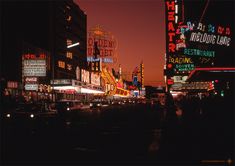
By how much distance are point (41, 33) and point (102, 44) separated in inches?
993

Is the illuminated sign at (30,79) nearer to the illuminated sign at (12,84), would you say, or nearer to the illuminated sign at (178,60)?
the illuminated sign at (12,84)

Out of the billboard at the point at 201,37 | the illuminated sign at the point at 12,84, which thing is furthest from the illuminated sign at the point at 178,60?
the illuminated sign at the point at 12,84

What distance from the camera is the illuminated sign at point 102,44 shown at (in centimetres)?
10038

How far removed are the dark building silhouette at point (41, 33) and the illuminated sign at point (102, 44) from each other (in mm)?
3917

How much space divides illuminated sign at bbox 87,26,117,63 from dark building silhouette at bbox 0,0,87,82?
3.92m

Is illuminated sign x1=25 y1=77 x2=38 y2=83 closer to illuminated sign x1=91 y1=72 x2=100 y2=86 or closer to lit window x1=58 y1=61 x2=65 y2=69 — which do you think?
illuminated sign x1=91 y1=72 x2=100 y2=86

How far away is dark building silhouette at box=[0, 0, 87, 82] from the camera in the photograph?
57.7m

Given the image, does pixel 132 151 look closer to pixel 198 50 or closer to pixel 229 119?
pixel 229 119

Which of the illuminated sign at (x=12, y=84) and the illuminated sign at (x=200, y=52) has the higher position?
the illuminated sign at (x=200, y=52)

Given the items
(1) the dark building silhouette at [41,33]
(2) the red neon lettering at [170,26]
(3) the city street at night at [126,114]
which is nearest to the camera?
(3) the city street at night at [126,114]

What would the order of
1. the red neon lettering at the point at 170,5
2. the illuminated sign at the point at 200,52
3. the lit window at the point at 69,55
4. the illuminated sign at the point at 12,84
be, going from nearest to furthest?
the illuminated sign at the point at 200,52, the red neon lettering at the point at 170,5, the illuminated sign at the point at 12,84, the lit window at the point at 69,55

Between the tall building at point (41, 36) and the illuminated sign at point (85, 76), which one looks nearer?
the tall building at point (41, 36)

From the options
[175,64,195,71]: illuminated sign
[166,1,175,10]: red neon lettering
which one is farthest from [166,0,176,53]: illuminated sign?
[175,64,195,71]: illuminated sign

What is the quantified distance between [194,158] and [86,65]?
102384mm
